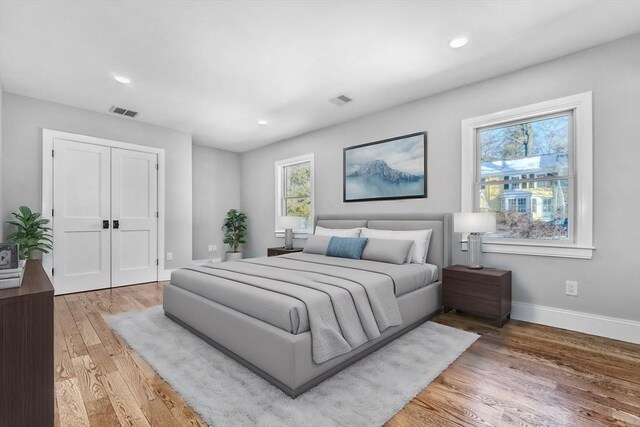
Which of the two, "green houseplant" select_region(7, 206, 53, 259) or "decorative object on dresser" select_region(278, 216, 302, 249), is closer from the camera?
"green houseplant" select_region(7, 206, 53, 259)

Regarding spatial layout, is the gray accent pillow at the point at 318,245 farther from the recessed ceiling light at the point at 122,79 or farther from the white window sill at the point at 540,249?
the recessed ceiling light at the point at 122,79

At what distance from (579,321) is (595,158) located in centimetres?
149

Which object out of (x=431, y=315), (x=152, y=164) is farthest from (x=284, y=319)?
(x=152, y=164)

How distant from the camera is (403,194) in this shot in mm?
4035

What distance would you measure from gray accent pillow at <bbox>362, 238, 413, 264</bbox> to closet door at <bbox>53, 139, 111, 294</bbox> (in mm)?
3824

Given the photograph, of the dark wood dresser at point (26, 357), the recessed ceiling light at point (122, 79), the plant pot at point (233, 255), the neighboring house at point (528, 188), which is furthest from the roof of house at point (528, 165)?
the plant pot at point (233, 255)

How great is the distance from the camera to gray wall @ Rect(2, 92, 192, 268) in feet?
12.2

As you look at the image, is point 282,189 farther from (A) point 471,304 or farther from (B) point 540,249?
(B) point 540,249

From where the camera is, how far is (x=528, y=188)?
10.3 ft

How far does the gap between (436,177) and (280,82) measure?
2.18 metres

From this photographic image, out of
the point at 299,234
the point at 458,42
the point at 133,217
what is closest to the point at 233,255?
the point at 299,234

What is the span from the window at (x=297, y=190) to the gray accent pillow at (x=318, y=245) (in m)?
1.12

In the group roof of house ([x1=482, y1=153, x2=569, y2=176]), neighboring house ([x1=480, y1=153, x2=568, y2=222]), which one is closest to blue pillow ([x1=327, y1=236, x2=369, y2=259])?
neighboring house ([x1=480, y1=153, x2=568, y2=222])

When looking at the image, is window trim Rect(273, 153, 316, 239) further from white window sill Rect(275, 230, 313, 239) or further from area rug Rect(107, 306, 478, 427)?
area rug Rect(107, 306, 478, 427)
